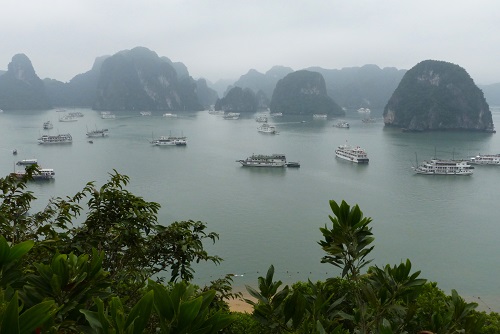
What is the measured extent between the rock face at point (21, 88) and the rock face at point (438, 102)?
79.1 metres

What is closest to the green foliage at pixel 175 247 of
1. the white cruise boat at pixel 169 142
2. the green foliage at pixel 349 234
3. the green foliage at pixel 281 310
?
the green foliage at pixel 281 310

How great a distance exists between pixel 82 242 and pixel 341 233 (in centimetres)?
229

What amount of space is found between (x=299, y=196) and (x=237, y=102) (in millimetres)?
74197

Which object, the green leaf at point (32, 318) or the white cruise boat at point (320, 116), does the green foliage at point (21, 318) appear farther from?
the white cruise boat at point (320, 116)

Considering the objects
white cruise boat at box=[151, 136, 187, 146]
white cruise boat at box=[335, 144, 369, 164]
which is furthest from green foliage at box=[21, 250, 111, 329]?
white cruise boat at box=[151, 136, 187, 146]

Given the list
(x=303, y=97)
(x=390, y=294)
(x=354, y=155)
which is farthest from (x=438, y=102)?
(x=390, y=294)

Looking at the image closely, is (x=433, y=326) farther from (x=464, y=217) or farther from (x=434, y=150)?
(x=434, y=150)

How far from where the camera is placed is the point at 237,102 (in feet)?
311

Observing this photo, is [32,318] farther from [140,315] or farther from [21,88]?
[21,88]

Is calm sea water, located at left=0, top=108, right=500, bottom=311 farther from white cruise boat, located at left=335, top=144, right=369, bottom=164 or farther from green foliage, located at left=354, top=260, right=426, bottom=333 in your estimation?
green foliage, located at left=354, top=260, right=426, bottom=333

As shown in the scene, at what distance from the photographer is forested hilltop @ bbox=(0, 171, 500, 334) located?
106 cm

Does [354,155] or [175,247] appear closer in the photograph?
[175,247]

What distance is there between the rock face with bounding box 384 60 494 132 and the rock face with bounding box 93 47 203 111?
52.3m

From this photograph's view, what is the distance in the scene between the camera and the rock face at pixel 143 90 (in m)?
97.0
